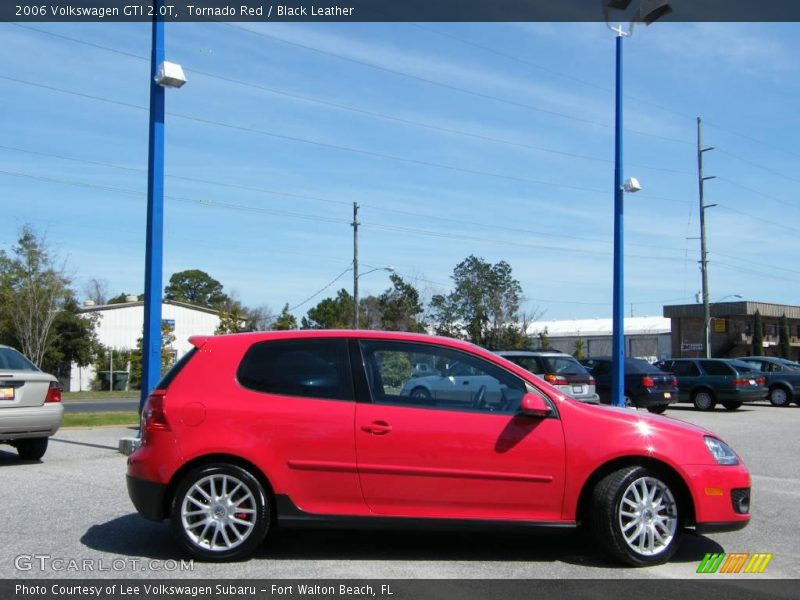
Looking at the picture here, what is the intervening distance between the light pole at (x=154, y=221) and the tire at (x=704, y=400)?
713 inches

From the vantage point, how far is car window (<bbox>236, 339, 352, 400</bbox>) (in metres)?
5.95

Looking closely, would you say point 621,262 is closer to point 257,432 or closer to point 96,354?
point 257,432

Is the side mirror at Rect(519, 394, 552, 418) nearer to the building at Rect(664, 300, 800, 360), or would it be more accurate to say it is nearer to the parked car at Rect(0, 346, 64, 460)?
the parked car at Rect(0, 346, 64, 460)

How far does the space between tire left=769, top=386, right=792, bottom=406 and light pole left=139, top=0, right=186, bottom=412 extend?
22724 millimetres

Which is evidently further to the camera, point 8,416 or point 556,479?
point 8,416

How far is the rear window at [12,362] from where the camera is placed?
398 inches

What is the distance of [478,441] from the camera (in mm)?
5758

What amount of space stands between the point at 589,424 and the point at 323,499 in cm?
198

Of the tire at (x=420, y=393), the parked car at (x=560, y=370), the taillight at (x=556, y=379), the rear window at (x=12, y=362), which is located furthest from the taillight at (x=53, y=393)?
the taillight at (x=556, y=379)

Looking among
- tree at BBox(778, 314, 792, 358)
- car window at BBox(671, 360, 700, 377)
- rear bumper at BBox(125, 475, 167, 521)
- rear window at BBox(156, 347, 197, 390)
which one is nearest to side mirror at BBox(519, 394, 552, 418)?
rear window at BBox(156, 347, 197, 390)

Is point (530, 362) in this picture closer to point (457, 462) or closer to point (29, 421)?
point (29, 421)

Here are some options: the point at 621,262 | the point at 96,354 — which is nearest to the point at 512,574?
the point at 621,262

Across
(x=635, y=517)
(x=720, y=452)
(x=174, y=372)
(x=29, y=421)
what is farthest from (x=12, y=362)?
(x=720, y=452)

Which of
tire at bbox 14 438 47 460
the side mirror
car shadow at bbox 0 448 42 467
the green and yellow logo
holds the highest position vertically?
the side mirror
